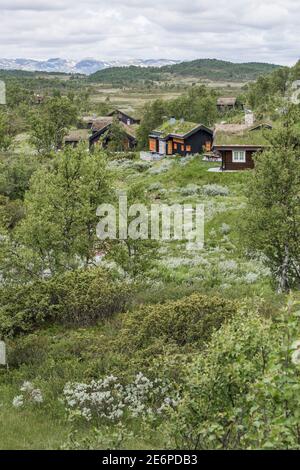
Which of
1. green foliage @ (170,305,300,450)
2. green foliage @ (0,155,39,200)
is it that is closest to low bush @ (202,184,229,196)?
green foliage @ (0,155,39,200)

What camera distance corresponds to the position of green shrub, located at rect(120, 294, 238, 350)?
42.9 ft

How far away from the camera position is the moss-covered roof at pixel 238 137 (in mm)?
47219

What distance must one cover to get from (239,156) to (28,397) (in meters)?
39.0

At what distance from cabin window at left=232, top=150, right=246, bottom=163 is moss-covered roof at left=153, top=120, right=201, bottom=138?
12816 mm

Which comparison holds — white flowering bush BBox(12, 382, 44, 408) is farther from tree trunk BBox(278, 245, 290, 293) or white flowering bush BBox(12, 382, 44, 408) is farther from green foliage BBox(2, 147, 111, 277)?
tree trunk BBox(278, 245, 290, 293)

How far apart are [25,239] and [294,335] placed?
504 inches

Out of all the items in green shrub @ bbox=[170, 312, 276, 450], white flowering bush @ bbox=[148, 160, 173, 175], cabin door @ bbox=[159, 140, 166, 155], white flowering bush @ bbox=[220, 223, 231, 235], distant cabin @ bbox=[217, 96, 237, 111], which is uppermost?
distant cabin @ bbox=[217, 96, 237, 111]

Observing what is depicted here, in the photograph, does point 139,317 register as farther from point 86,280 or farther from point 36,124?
point 36,124

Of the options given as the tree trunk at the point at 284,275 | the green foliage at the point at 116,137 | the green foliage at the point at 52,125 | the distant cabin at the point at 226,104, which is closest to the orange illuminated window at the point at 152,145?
the green foliage at the point at 116,137

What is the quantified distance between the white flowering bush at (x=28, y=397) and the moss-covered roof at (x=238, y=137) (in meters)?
37.5

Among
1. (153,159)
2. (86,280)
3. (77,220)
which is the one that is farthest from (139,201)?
(153,159)

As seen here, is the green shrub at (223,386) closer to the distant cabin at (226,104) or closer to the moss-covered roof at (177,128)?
the moss-covered roof at (177,128)

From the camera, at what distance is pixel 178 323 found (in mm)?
13203

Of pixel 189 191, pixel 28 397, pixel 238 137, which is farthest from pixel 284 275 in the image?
pixel 238 137
